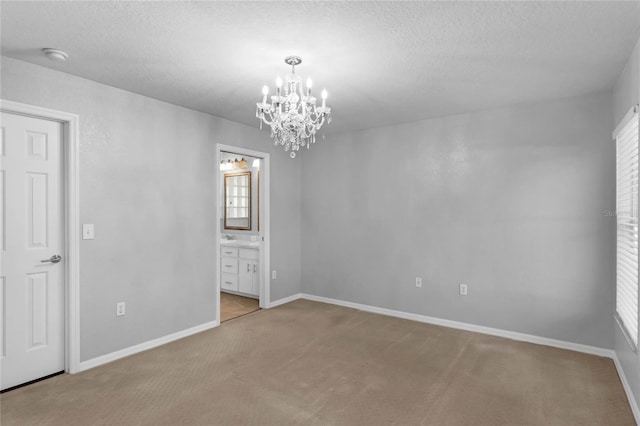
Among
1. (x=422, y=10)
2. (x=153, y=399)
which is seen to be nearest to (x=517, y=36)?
(x=422, y=10)

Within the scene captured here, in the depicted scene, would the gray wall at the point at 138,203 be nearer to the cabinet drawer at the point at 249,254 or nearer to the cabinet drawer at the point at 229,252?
the cabinet drawer at the point at 249,254

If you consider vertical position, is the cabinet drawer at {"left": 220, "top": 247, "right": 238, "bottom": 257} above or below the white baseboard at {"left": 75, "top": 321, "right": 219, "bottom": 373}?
above

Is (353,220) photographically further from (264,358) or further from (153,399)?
(153,399)

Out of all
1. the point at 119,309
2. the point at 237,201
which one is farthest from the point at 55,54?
the point at 237,201

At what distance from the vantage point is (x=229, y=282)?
225 inches

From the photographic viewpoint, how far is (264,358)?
3262 millimetres

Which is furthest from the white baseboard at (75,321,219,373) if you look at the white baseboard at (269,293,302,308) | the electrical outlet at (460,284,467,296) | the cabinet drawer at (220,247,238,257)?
the electrical outlet at (460,284,467,296)

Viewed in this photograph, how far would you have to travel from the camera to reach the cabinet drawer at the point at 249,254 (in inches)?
209

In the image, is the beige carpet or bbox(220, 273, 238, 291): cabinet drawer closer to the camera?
the beige carpet

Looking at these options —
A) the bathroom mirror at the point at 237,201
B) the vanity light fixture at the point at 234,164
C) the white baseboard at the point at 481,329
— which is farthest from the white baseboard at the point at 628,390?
the vanity light fixture at the point at 234,164

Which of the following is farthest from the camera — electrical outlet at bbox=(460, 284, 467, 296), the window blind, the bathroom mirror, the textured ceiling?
the bathroom mirror

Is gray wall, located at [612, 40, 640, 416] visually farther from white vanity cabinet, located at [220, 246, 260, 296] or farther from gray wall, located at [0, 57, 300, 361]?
white vanity cabinet, located at [220, 246, 260, 296]

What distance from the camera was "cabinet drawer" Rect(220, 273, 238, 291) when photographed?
5.62 m

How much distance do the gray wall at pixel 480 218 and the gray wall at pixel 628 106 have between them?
0.96 feet
